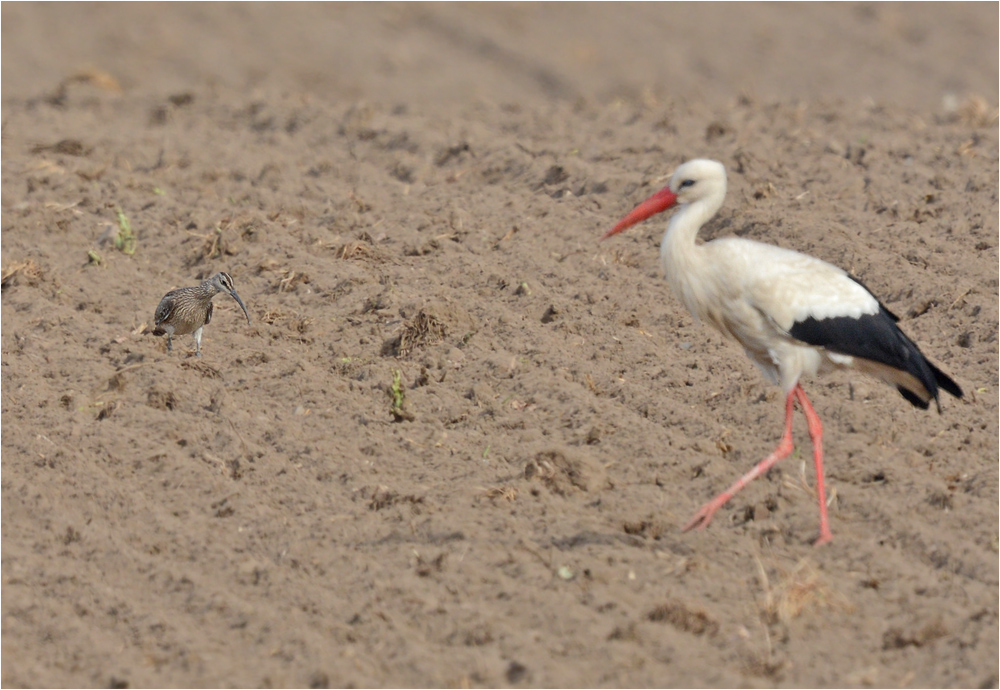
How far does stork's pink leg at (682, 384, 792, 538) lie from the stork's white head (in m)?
1.03

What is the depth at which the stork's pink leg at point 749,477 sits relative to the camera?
5059mm

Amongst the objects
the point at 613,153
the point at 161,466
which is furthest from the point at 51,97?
the point at 161,466

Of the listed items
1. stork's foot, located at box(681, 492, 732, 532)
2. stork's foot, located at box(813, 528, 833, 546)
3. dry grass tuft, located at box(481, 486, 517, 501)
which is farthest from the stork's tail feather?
dry grass tuft, located at box(481, 486, 517, 501)

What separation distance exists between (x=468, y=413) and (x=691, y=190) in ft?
5.52

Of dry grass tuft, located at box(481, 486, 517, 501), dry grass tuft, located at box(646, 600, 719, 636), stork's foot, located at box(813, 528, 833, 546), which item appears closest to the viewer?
dry grass tuft, located at box(646, 600, 719, 636)

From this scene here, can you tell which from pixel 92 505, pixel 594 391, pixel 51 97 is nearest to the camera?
pixel 92 505

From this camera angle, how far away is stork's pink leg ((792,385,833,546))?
4.95m

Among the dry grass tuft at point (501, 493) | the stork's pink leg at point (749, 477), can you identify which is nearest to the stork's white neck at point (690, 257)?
the stork's pink leg at point (749, 477)

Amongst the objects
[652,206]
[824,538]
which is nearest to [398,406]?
[652,206]

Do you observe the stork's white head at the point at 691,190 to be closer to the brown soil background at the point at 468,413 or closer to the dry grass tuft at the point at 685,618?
the brown soil background at the point at 468,413

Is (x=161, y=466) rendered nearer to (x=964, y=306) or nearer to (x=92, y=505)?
(x=92, y=505)

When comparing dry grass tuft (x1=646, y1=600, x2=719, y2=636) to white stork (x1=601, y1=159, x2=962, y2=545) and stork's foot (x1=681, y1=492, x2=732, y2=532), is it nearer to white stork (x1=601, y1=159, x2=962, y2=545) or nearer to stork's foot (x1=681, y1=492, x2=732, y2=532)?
stork's foot (x1=681, y1=492, x2=732, y2=532)

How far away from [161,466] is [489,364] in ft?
6.17

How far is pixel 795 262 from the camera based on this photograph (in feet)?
18.1
